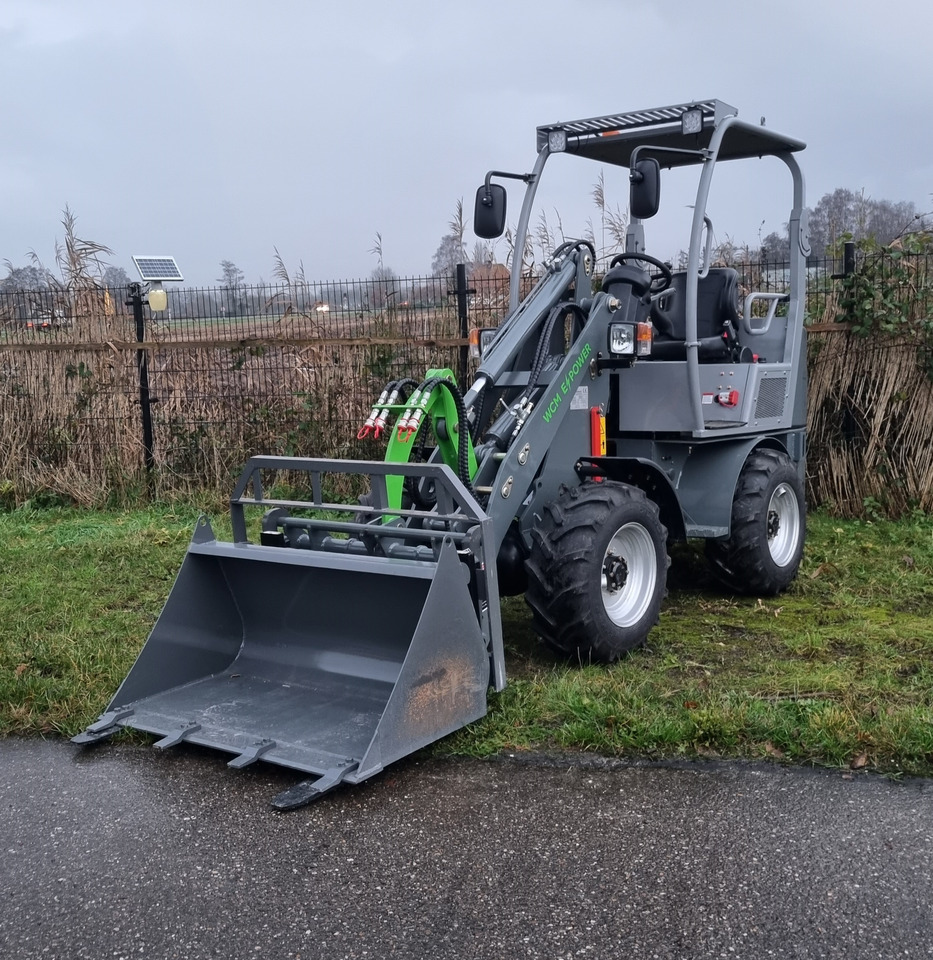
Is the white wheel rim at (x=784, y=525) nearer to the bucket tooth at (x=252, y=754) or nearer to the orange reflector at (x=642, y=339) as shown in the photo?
the orange reflector at (x=642, y=339)

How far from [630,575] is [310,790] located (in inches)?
85.9

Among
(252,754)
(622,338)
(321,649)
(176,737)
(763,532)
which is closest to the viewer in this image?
(252,754)

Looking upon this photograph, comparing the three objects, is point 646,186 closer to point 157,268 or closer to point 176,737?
point 176,737

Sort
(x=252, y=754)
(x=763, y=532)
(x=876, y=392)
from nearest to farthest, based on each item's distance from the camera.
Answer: (x=252, y=754)
(x=763, y=532)
(x=876, y=392)

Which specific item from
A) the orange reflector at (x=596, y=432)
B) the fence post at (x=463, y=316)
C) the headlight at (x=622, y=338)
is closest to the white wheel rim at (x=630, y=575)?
the orange reflector at (x=596, y=432)

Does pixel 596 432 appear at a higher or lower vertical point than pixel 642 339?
lower

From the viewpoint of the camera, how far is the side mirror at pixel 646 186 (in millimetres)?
5148

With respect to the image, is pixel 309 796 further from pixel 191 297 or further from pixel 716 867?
pixel 191 297

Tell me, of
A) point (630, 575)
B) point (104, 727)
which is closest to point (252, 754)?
point (104, 727)

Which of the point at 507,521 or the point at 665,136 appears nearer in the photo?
the point at 507,521

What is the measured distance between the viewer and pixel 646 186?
204 inches

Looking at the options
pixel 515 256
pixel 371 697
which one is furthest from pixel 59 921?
pixel 515 256

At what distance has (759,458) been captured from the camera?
6613 millimetres

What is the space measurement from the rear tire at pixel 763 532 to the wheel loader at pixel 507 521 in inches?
0.6
